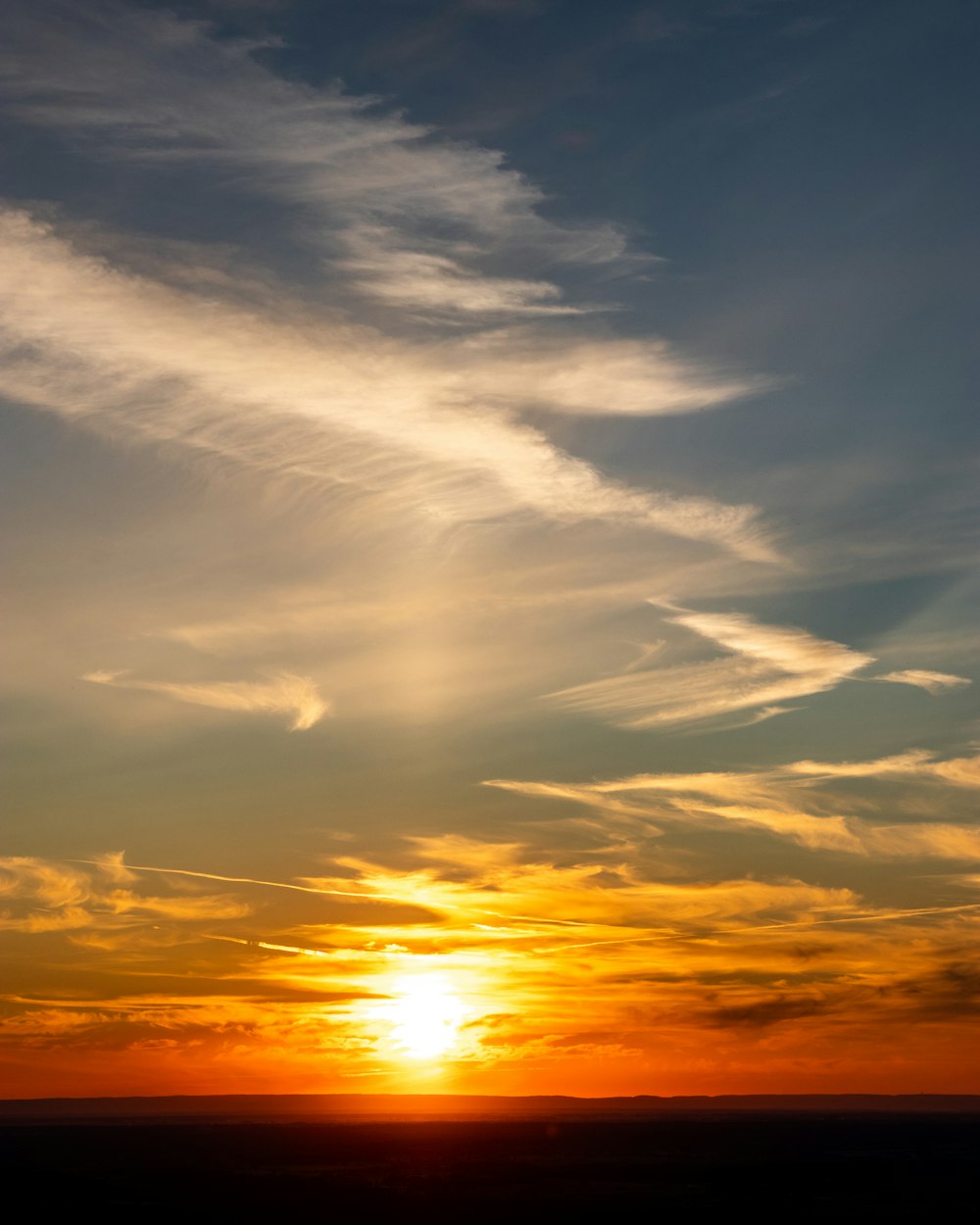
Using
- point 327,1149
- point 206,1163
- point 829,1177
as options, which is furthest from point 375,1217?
point 327,1149

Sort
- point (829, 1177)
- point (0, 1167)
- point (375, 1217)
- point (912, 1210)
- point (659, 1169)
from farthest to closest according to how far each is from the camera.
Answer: point (0, 1167) < point (659, 1169) < point (829, 1177) < point (912, 1210) < point (375, 1217)

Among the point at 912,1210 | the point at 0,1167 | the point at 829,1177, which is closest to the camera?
the point at 912,1210

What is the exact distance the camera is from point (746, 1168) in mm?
155875

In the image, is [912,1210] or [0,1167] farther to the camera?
[0,1167]

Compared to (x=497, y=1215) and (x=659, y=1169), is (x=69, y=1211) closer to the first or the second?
(x=497, y=1215)

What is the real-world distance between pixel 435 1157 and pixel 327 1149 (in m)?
28.4

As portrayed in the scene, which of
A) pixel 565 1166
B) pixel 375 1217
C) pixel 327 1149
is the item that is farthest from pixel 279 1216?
pixel 327 1149

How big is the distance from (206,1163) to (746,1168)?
2528 inches

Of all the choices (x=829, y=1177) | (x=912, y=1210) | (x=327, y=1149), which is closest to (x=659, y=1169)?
(x=829, y=1177)

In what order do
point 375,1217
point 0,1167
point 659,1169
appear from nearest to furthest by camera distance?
point 375,1217 < point 659,1169 < point 0,1167

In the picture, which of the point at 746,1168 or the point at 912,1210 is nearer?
the point at 912,1210

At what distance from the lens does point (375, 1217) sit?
10275 cm

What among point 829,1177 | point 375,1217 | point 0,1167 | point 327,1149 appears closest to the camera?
point 375,1217

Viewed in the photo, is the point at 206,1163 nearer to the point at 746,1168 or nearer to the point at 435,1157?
the point at 435,1157
